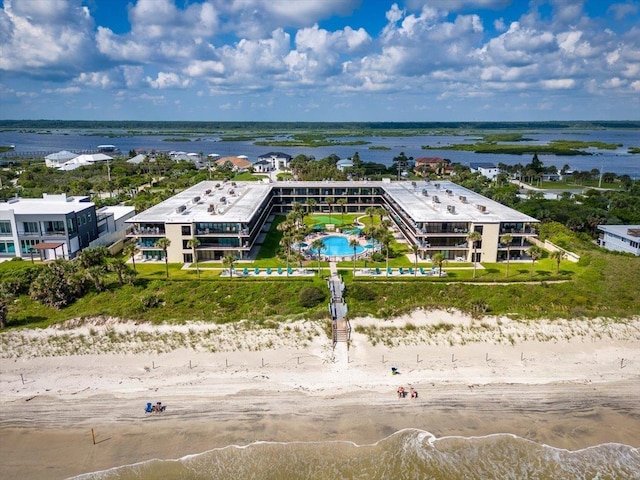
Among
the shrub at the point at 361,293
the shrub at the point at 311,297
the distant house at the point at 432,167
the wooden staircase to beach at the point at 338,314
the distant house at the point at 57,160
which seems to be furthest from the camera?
the distant house at the point at 57,160

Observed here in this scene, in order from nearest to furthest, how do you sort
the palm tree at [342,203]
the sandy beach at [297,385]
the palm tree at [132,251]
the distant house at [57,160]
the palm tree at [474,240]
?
1. the sandy beach at [297,385]
2. the palm tree at [132,251]
3. the palm tree at [474,240]
4. the palm tree at [342,203]
5. the distant house at [57,160]

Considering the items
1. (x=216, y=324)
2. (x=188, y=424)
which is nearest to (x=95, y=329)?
(x=216, y=324)

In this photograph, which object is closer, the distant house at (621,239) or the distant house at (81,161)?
the distant house at (621,239)

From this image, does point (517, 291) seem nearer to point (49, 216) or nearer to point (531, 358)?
point (531, 358)

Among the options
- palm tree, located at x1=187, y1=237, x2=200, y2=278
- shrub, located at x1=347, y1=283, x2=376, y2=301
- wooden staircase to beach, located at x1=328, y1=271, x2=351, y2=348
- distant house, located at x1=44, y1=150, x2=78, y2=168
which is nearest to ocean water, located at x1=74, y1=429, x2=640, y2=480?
wooden staircase to beach, located at x1=328, y1=271, x2=351, y2=348

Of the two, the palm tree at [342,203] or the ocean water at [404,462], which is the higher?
the palm tree at [342,203]

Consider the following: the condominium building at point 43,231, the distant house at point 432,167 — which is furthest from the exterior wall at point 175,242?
the distant house at point 432,167

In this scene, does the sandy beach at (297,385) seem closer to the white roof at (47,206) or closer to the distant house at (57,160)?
the white roof at (47,206)
